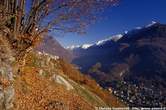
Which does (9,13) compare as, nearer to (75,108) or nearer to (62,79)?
(75,108)

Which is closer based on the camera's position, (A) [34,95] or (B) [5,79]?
(B) [5,79]

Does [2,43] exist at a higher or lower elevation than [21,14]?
lower

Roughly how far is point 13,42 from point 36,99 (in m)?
4.93

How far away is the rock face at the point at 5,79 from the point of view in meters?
14.8

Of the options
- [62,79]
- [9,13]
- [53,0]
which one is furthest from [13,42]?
[62,79]

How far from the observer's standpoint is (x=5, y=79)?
15148mm

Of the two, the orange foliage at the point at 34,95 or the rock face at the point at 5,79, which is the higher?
the rock face at the point at 5,79

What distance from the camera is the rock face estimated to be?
48.5 ft

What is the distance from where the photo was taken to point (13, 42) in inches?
686

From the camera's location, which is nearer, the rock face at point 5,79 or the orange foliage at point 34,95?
the rock face at point 5,79

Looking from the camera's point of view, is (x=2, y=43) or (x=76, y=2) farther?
(x=76, y=2)

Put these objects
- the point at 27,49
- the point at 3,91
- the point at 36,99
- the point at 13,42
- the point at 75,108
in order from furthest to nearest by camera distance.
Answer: the point at 75,108, the point at 36,99, the point at 27,49, the point at 13,42, the point at 3,91

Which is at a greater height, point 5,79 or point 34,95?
point 5,79

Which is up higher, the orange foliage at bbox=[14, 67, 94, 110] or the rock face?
the rock face
